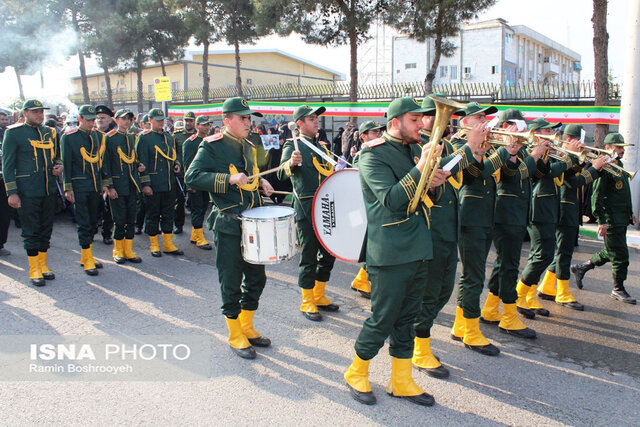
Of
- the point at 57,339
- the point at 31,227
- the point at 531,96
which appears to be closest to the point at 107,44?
the point at 531,96

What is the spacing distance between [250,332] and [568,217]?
3.90 metres

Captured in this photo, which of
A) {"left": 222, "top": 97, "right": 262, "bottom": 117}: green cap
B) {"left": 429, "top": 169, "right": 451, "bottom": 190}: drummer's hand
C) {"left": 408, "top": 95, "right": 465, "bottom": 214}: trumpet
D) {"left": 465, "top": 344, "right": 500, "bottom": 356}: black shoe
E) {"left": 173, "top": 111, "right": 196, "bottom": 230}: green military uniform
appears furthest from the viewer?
{"left": 173, "top": 111, "right": 196, "bottom": 230}: green military uniform

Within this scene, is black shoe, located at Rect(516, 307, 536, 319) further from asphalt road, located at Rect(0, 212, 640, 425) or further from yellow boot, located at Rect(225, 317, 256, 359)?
yellow boot, located at Rect(225, 317, 256, 359)

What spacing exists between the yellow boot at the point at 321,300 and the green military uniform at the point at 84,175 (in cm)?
321

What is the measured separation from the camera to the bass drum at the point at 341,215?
16.3ft

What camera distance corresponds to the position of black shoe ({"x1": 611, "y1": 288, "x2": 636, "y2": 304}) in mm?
6016

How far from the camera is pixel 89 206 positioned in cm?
721

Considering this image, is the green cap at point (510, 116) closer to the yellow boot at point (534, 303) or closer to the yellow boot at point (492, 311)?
the yellow boot at point (492, 311)

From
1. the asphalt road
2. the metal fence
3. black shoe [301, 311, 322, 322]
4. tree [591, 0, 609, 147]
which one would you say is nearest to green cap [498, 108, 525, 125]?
the asphalt road

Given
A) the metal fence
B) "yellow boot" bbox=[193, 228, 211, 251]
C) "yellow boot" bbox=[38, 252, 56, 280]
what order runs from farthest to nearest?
the metal fence, "yellow boot" bbox=[193, 228, 211, 251], "yellow boot" bbox=[38, 252, 56, 280]

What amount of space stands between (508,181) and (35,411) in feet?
14.8

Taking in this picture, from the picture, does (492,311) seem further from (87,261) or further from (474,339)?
(87,261)

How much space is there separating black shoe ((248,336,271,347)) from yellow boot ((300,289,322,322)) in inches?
32.4

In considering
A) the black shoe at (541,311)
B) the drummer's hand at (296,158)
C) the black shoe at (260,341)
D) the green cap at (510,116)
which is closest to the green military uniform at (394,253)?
the black shoe at (260,341)
